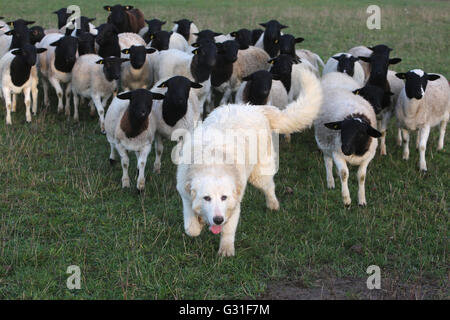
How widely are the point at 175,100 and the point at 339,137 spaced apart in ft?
7.26

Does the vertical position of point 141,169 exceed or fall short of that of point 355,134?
it falls short

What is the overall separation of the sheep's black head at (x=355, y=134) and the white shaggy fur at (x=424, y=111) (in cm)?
162

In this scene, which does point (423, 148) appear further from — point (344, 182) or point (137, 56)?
point (137, 56)

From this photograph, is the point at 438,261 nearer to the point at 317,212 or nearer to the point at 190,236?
the point at 317,212


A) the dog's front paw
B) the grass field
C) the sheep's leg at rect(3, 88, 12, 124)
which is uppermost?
the sheep's leg at rect(3, 88, 12, 124)

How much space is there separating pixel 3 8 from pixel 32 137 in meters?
18.4

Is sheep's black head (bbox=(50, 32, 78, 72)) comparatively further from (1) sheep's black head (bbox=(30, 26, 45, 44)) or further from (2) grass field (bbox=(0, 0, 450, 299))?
(1) sheep's black head (bbox=(30, 26, 45, 44))

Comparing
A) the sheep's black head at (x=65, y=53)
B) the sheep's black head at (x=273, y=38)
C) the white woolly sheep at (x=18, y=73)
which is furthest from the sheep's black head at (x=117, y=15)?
the sheep's black head at (x=273, y=38)

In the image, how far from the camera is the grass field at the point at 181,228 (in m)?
4.61

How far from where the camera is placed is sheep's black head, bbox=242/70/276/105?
8172 mm

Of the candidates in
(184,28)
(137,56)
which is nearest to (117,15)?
(184,28)

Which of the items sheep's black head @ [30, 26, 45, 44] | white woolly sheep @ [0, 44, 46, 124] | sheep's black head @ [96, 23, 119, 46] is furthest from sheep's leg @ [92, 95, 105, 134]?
sheep's black head @ [30, 26, 45, 44]

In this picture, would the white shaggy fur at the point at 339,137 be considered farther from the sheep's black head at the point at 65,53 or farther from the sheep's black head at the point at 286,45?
the sheep's black head at the point at 65,53

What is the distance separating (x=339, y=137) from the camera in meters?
6.54
